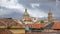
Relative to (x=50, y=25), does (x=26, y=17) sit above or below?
above

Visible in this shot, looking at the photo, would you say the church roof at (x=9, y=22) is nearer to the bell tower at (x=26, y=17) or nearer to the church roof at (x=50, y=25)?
the bell tower at (x=26, y=17)

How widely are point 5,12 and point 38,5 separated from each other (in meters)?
0.63

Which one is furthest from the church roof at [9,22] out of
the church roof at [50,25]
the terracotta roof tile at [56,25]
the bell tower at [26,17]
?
the terracotta roof tile at [56,25]

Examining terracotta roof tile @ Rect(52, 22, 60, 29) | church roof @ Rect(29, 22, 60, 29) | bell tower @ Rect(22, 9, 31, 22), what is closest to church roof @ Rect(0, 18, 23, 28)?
bell tower @ Rect(22, 9, 31, 22)

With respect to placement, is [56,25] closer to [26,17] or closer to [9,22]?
[26,17]

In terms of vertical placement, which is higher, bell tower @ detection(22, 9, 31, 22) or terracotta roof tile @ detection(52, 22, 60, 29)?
bell tower @ detection(22, 9, 31, 22)

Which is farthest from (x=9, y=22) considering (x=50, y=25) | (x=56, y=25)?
(x=56, y=25)

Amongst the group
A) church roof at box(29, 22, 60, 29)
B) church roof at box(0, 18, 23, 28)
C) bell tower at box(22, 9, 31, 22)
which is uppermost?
bell tower at box(22, 9, 31, 22)

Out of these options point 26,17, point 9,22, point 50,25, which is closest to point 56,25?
point 50,25

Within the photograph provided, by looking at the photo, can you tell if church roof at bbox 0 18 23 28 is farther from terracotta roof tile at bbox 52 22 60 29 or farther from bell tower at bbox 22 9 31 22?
terracotta roof tile at bbox 52 22 60 29

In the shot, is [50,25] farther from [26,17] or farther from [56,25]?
[26,17]

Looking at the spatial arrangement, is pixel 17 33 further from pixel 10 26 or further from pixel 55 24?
pixel 55 24

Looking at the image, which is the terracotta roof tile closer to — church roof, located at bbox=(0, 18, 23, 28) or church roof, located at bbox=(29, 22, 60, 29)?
church roof, located at bbox=(29, 22, 60, 29)

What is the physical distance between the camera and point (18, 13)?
5480mm
